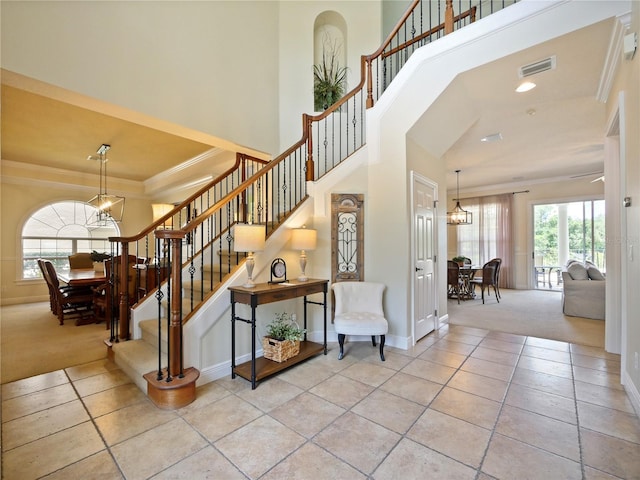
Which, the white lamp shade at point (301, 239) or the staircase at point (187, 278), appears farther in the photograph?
the white lamp shade at point (301, 239)

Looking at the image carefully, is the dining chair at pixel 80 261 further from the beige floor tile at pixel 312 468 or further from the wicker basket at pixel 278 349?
the beige floor tile at pixel 312 468

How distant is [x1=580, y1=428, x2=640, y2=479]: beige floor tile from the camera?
1.56 metres

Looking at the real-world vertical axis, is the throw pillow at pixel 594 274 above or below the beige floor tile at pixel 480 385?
above

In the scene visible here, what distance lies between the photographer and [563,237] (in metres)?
7.85

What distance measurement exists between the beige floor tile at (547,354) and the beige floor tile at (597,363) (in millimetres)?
77

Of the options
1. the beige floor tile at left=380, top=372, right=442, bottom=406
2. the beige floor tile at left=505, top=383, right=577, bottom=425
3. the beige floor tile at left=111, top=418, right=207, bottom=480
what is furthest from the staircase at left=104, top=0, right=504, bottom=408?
the beige floor tile at left=505, top=383, right=577, bottom=425

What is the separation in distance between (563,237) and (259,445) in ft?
30.7

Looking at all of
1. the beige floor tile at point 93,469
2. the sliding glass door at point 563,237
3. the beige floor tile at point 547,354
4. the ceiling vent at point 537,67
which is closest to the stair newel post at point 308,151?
the ceiling vent at point 537,67

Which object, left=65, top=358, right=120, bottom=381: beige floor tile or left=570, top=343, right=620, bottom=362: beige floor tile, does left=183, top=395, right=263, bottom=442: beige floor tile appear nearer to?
left=65, top=358, right=120, bottom=381: beige floor tile

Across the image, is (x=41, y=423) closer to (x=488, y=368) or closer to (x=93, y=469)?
(x=93, y=469)

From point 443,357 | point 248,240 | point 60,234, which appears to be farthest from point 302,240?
point 60,234

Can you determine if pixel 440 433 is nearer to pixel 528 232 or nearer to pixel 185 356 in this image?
pixel 185 356

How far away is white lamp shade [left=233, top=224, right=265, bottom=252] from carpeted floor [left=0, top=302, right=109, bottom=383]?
85.9 inches

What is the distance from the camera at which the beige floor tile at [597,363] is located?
2.84 meters
